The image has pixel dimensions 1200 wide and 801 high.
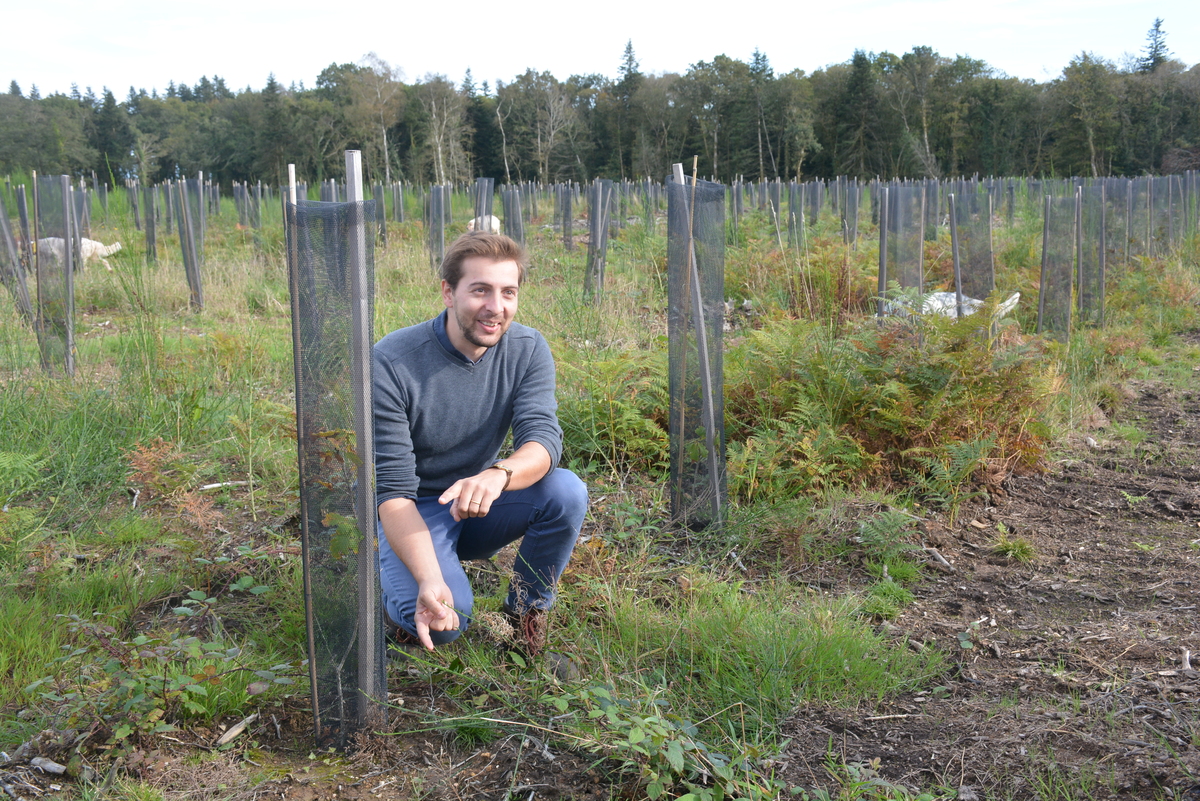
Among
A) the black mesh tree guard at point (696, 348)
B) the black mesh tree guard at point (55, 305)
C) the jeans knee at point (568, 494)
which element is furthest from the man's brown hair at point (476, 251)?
the black mesh tree guard at point (55, 305)

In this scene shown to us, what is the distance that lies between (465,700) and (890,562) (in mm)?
1783

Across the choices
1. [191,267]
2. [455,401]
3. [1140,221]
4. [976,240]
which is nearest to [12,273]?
[191,267]

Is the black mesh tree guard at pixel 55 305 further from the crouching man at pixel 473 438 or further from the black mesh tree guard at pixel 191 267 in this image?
the crouching man at pixel 473 438

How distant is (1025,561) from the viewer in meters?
3.27

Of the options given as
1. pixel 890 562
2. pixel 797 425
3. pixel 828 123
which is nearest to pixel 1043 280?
pixel 797 425

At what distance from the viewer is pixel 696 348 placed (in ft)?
11.0

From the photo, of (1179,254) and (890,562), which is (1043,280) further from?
(1179,254)

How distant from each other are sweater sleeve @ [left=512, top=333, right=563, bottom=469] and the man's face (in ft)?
0.58

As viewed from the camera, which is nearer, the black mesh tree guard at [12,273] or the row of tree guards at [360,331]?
the row of tree guards at [360,331]

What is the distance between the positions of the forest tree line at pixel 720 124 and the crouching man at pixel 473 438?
34062 millimetres

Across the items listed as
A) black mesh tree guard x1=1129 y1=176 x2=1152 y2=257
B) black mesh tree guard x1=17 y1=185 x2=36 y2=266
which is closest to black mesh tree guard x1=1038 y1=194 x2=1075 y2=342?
black mesh tree guard x1=1129 y1=176 x2=1152 y2=257

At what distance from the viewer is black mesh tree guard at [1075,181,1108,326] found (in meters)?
7.54

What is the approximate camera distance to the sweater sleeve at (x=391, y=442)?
218cm

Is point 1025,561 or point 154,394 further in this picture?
point 154,394
